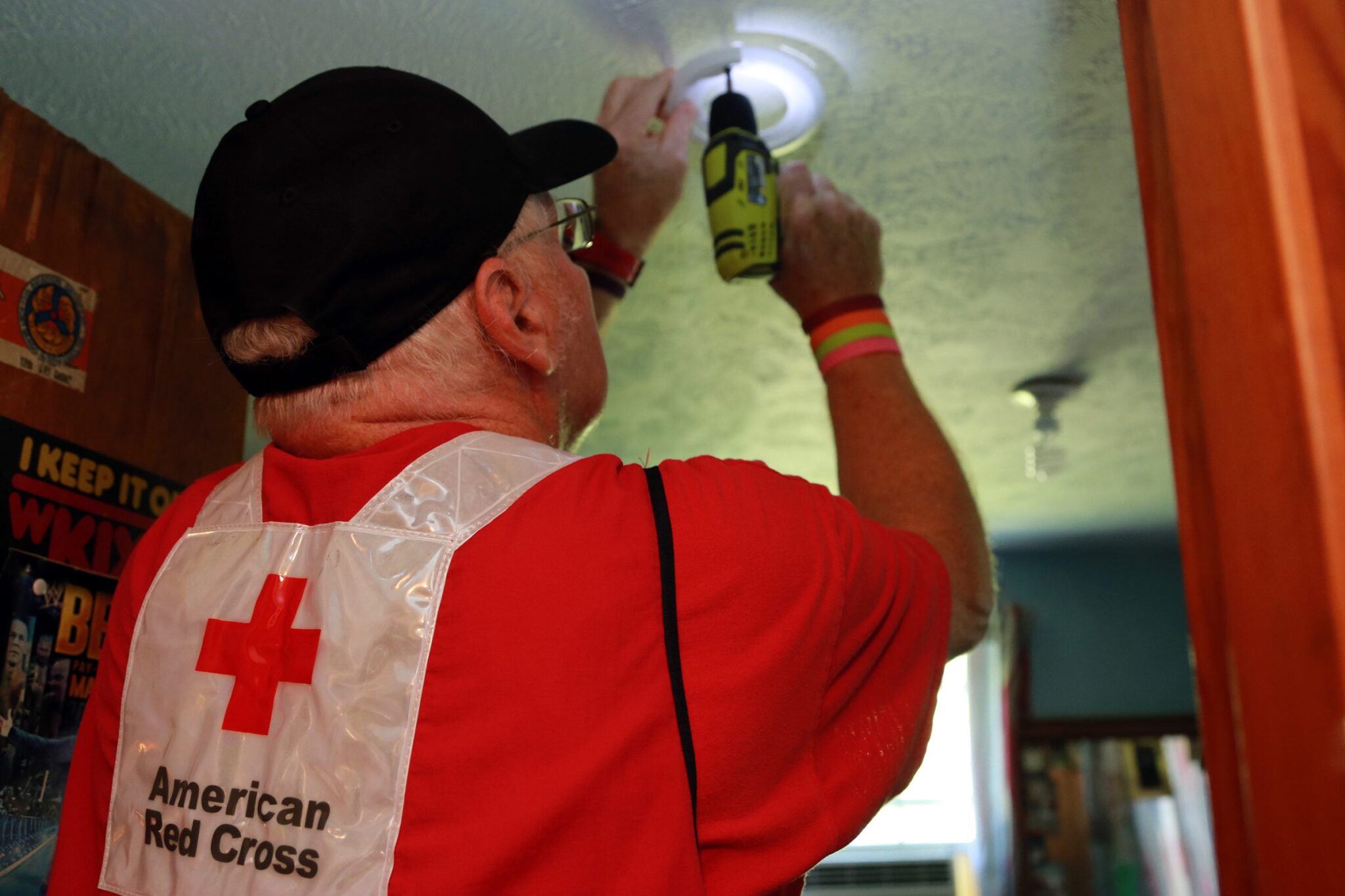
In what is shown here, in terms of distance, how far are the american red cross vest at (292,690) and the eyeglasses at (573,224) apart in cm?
27

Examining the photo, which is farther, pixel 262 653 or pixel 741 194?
pixel 741 194

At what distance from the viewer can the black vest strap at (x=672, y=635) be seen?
662 millimetres

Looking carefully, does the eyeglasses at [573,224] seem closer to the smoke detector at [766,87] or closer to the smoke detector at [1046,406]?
the smoke detector at [766,87]

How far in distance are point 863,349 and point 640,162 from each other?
38cm

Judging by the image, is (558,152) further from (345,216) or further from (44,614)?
(44,614)

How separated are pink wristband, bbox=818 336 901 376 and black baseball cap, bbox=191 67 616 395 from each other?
385 millimetres

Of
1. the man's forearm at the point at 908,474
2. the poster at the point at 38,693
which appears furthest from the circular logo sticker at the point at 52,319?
the man's forearm at the point at 908,474

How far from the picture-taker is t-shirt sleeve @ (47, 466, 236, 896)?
0.79 meters

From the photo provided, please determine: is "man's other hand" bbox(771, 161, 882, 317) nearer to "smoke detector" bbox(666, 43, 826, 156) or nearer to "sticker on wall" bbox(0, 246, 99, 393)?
"smoke detector" bbox(666, 43, 826, 156)

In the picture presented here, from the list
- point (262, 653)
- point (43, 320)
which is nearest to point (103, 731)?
point (262, 653)

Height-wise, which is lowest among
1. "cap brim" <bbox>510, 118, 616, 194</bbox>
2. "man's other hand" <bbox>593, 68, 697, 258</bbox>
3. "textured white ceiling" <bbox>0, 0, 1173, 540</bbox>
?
"cap brim" <bbox>510, 118, 616, 194</bbox>

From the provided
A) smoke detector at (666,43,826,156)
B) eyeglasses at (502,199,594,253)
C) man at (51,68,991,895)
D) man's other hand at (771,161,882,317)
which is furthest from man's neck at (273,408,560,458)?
smoke detector at (666,43,826,156)

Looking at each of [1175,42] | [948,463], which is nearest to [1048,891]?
[948,463]

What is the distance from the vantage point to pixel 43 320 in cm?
101
